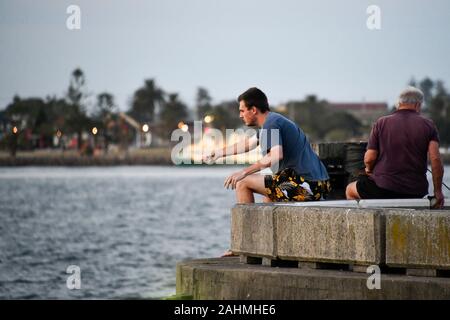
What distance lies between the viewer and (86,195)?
14388cm

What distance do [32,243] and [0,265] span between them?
598 inches

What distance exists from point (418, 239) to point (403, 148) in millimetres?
1736

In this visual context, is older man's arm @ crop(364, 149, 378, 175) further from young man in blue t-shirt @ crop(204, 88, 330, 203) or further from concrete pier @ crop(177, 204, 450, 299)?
concrete pier @ crop(177, 204, 450, 299)

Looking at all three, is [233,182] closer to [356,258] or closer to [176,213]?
[356,258]

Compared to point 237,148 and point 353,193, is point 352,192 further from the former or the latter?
point 237,148

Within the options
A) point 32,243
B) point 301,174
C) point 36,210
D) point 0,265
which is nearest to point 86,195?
point 36,210

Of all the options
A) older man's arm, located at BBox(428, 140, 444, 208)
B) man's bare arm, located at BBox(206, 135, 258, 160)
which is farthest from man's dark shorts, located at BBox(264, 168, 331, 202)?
older man's arm, located at BBox(428, 140, 444, 208)

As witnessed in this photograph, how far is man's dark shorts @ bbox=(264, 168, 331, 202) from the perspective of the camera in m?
12.8

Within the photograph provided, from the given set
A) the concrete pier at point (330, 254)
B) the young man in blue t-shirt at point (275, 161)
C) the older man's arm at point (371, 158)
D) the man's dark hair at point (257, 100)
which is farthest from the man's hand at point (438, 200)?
the man's dark hair at point (257, 100)

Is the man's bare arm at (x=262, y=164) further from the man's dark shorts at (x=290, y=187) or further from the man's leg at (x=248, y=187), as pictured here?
the man's dark shorts at (x=290, y=187)

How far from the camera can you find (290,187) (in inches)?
505

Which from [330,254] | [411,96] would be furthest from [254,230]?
[411,96]

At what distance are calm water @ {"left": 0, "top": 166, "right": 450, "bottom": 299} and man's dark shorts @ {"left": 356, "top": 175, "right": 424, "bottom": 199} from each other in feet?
72.4

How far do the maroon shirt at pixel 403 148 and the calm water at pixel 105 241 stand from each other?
22365mm
